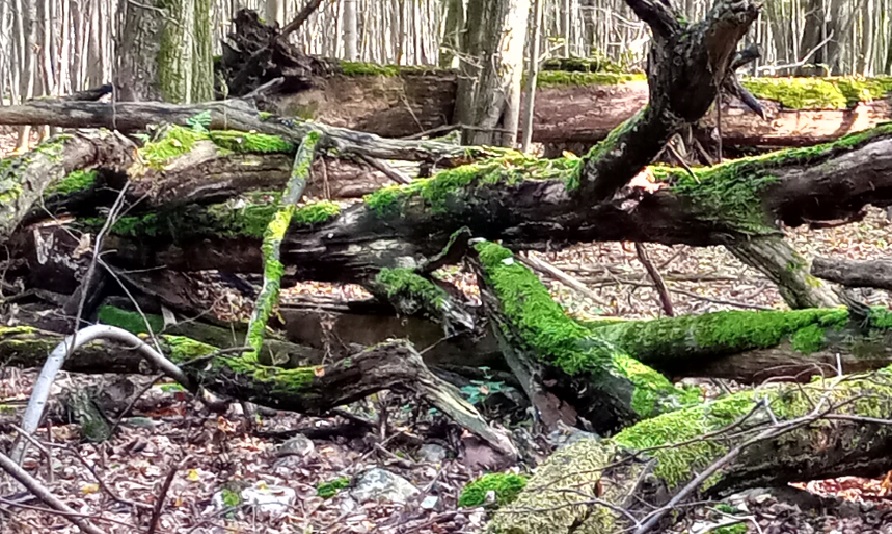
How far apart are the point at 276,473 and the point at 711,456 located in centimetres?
230

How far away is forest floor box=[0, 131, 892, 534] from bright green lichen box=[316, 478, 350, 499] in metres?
0.03

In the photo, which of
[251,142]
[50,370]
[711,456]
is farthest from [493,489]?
[251,142]

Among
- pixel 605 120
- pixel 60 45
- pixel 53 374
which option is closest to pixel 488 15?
pixel 605 120

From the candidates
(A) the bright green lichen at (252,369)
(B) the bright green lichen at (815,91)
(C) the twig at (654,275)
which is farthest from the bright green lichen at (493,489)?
(B) the bright green lichen at (815,91)

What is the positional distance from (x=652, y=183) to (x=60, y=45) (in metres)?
23.3

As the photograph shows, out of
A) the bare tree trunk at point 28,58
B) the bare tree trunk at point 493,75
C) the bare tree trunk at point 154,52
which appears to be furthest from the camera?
the bare tree trunk at point 28,58

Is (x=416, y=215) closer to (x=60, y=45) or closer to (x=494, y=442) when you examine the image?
(x=494, y=442)

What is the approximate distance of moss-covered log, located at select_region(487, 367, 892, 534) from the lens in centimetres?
282

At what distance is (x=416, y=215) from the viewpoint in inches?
230

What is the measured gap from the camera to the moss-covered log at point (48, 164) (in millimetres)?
5012

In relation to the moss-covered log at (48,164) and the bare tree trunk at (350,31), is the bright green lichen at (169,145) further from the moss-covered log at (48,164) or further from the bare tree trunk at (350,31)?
the bare tree trunk at (350,31)

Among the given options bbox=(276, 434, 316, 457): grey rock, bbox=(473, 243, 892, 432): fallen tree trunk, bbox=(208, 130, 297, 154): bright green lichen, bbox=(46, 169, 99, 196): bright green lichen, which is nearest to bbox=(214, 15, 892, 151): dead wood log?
bbox=(208, 130, 297, 154): bright green lichen

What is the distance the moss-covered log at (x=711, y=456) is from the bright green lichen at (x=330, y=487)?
5.01 ft

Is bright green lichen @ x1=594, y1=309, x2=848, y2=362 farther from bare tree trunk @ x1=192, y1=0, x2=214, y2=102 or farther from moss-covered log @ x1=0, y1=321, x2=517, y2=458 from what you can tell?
bare tree trunk @ x1=192, y1=0, x2=214, y2=102
